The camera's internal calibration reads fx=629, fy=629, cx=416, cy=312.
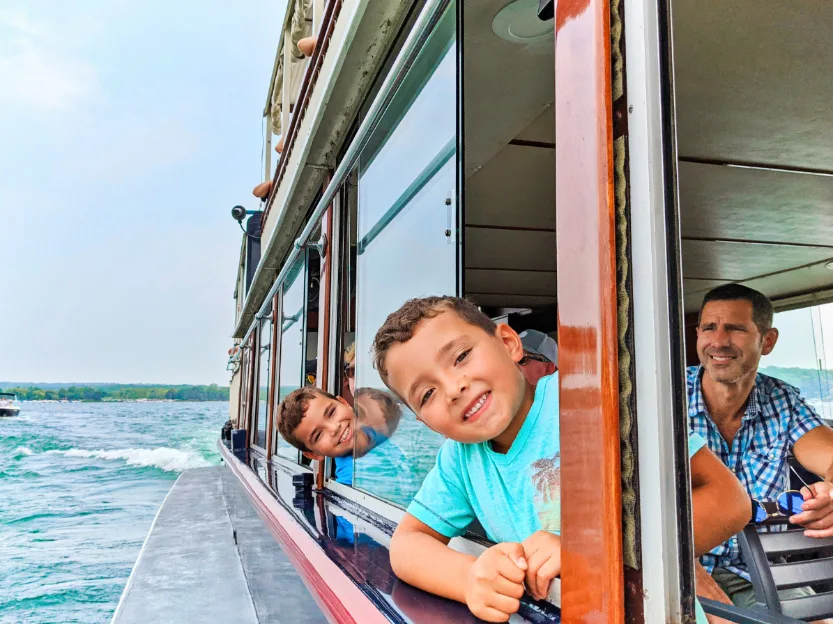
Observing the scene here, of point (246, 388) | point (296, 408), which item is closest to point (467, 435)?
point (296, 408)

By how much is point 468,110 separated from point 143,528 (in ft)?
36.8

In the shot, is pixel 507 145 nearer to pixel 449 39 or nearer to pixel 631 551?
pixel 449 39

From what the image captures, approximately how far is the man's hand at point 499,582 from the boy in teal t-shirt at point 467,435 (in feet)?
0.07

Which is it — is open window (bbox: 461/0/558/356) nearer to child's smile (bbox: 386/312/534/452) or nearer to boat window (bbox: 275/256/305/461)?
child's smile (bbox: 386/312/534/452)

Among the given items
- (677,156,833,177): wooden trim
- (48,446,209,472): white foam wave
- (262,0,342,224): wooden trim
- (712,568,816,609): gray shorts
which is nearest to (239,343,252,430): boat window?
(262,0,342,224): wooden trim

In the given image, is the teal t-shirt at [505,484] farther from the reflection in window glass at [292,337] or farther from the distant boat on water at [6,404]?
the distant boat on water at [6,404]

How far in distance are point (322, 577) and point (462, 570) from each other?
54 cm

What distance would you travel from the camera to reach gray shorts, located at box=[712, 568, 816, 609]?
1547mm

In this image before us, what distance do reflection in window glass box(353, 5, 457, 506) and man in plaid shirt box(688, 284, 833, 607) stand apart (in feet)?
2.73

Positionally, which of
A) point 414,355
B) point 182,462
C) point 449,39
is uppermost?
point 449,39

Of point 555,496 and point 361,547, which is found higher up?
point 555,496

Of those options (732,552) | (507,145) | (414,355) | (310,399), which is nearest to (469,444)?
(414,355)

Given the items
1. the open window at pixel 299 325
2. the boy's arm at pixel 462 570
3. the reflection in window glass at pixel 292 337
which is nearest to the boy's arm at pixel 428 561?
the boy's arm at pixel 462 570

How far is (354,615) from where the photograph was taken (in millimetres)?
1201
